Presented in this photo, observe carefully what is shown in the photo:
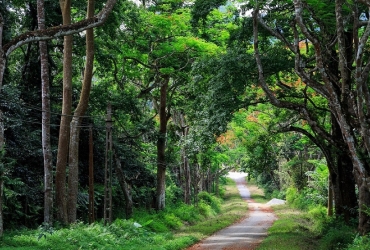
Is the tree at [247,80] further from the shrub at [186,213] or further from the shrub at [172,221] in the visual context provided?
the shrub at [186,213]

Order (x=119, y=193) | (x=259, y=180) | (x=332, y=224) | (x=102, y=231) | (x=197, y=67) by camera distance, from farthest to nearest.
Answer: (x=259, y=180), (x=119, y=193), (x=332, y=224), (x=197, y=67), (x=102, y=231)

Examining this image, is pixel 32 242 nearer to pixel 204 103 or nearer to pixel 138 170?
pixel 204 103

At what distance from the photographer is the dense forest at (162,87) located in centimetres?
1338

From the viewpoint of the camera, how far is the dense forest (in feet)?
43.9

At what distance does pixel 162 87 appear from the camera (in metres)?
28.3

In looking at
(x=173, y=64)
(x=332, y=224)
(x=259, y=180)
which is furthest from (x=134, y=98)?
(x=259, y=180)

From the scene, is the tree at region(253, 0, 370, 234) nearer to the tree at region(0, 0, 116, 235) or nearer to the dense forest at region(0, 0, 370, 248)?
the dense forest at region(0, 0, 370, 248)

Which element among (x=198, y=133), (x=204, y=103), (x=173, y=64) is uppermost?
(x=173, y=64)

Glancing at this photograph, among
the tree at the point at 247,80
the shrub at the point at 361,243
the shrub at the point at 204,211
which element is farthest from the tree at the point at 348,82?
the shrub at the point at 204,211

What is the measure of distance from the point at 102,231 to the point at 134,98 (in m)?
9.26

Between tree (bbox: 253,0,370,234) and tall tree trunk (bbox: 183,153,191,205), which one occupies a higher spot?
tree (bbox: 253,0,370,234)

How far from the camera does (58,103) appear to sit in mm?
23875

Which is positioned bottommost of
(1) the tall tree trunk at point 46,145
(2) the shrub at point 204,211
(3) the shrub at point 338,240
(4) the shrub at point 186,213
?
(2) the shrub at point 204,211

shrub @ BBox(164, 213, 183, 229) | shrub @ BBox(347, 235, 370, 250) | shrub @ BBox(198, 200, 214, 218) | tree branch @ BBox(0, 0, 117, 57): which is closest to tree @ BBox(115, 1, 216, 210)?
shrub @ BBox(164, 213, 183, 229)
